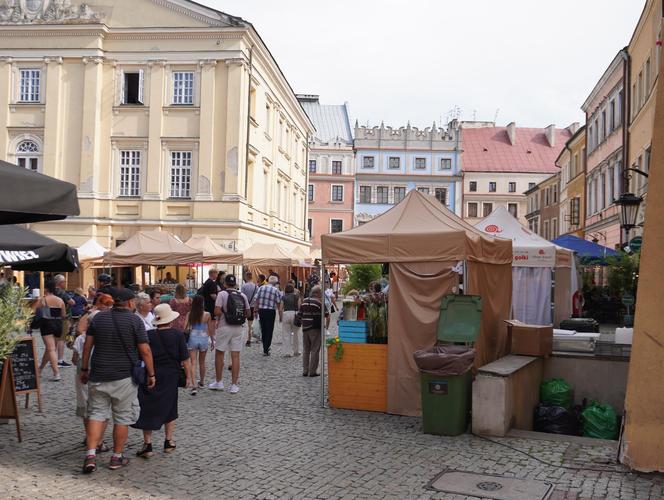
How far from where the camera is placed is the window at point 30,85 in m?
32.0

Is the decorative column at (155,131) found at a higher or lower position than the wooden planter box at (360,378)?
higher

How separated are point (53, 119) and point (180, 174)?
6062 mm

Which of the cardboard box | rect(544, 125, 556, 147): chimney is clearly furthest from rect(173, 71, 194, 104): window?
rect(544, 125, 556, 147): chimney

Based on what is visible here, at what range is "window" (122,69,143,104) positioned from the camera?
31.8 meters

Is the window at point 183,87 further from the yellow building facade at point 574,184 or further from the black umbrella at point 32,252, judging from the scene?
the yellow building facade at point 574,184

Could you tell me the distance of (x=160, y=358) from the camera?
7.60 meters

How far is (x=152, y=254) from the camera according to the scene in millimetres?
18312

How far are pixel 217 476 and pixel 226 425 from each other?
2200mm

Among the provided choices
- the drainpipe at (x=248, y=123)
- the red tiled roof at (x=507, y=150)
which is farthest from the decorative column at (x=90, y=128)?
the red tiled roof at (x=507, y=150)

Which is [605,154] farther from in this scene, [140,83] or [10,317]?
[10,317]

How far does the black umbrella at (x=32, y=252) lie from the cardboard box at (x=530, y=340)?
653 cm

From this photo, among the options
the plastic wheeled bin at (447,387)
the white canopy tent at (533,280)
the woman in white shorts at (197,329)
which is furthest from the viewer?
the white canopy tent at (533,280)

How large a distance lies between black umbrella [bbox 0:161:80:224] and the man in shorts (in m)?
1.01

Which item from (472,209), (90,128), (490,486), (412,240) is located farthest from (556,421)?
(472,209)
